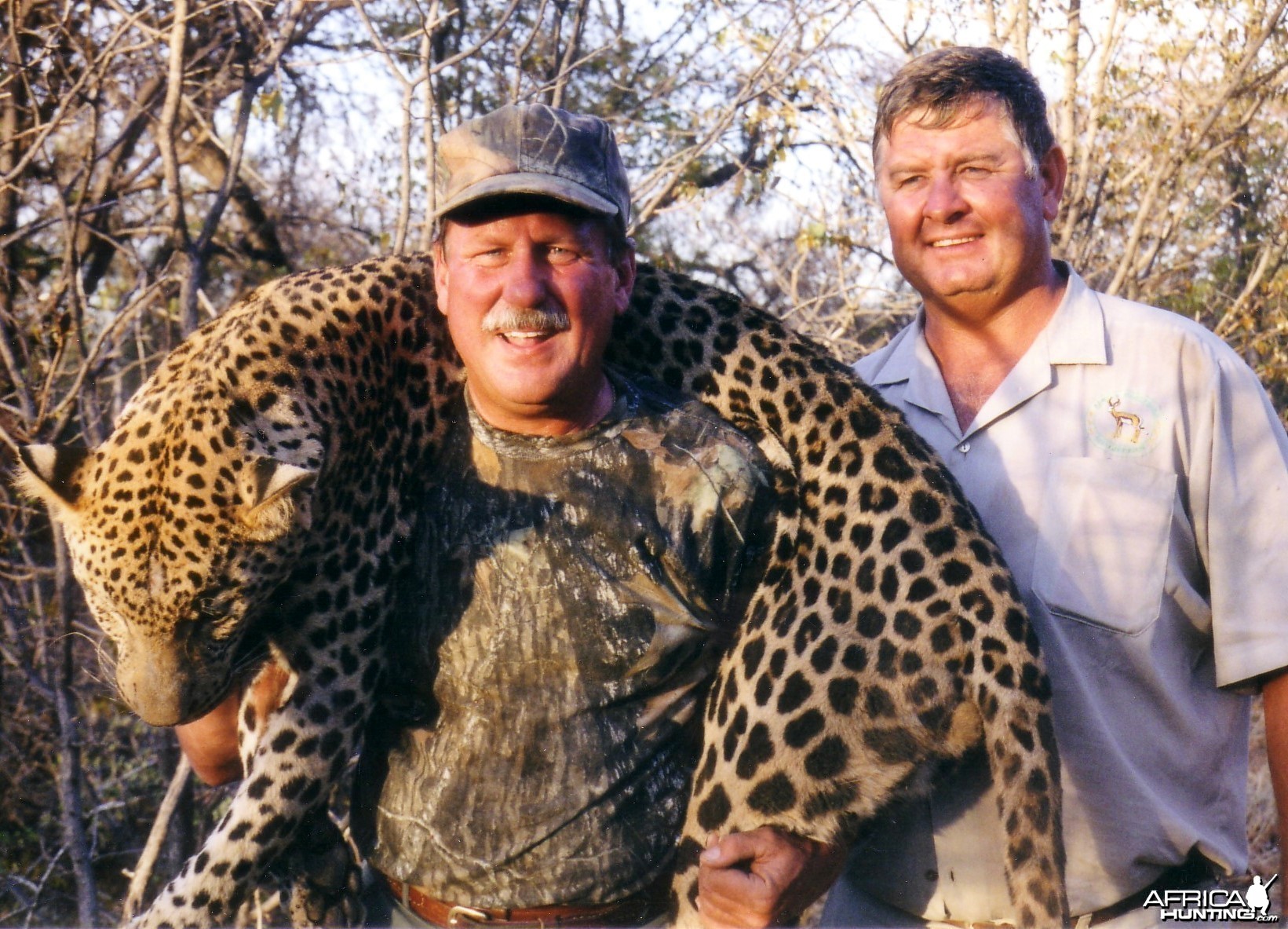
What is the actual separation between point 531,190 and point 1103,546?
1598 mm

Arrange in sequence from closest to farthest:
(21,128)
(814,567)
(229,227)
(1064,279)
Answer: (814,567)
(1064,279)
(21,128)
(229,227)

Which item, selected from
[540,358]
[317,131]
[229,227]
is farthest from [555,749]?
[229,227]

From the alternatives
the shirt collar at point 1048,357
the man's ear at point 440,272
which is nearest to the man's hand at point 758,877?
the shirt collar at point 1048,357

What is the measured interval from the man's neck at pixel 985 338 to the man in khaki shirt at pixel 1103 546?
54mm

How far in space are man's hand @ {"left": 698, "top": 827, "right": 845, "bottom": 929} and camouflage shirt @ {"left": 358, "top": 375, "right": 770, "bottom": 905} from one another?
7.3 inches

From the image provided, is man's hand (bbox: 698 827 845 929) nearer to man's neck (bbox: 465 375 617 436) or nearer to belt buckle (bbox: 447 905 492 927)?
belt buckle (bbox: 447 905 492 927)

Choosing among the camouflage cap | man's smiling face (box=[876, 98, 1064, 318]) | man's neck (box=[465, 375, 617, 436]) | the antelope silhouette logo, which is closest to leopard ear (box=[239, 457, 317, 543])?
man's neck (box=[465, 375, 617, 436])

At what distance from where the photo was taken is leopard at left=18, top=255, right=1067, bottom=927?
2.84 meters

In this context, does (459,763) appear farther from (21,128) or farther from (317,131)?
(317,131)

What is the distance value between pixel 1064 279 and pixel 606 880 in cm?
201

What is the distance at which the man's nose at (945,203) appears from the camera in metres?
3.26

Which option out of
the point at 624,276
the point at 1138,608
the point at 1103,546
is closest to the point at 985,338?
the point at 1103,546

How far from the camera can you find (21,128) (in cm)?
590

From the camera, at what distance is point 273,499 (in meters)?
2.91
